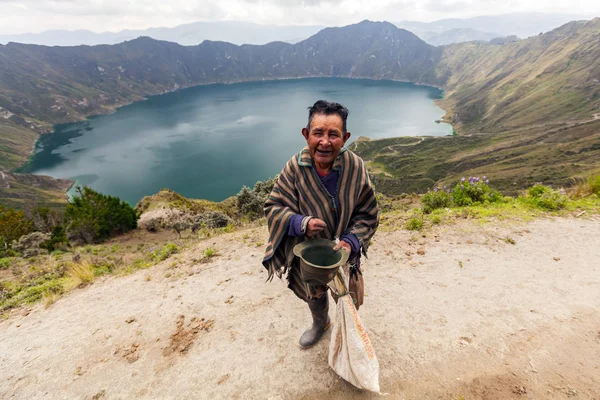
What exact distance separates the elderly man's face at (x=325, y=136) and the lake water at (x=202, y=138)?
193 ft

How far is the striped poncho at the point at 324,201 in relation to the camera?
8.46 ft

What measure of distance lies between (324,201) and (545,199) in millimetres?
7146

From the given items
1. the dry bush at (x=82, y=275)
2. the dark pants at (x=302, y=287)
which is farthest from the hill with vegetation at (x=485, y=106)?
the dry bush at (x=82, y=275)

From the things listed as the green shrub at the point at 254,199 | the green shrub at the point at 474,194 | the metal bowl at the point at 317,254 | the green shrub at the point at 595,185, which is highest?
the metal bowl at the point at 317,254

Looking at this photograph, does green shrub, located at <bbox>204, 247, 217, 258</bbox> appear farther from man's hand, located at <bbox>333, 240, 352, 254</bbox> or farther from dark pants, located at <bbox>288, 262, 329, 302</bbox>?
man's hand, located at <bbox>333, 240, 352, 254</bbox>

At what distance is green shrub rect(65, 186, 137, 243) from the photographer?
65.3ft

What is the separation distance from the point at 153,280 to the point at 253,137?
92.8 m

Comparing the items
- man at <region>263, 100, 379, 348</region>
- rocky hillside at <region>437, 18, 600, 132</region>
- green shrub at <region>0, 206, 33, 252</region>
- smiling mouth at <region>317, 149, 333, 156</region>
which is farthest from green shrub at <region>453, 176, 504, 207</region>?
rocky hillside at <region>437, 18, 600, 132</region>

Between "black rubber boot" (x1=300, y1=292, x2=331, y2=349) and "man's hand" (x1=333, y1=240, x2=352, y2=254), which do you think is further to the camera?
"black rubber boot" (x1=300, y1=292, x2=331, y2=349)

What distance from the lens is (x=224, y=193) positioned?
199 feet

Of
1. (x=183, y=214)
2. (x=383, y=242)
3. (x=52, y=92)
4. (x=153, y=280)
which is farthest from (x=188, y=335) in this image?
(x=52, y=92)

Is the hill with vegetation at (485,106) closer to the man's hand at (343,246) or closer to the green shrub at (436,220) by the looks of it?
the green shrub at (436,220)

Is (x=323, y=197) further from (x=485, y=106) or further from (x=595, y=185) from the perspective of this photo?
(x=485, y=106)

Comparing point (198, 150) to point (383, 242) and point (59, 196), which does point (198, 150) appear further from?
point (383, 242)
